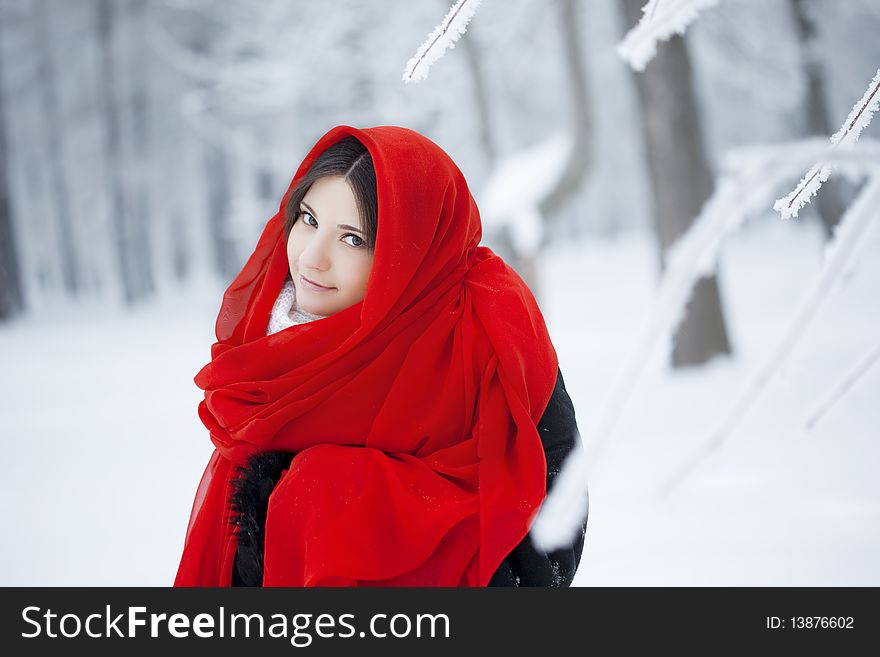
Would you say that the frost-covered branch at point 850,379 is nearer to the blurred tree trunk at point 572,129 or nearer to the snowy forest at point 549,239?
the snowy forest at point 549,239

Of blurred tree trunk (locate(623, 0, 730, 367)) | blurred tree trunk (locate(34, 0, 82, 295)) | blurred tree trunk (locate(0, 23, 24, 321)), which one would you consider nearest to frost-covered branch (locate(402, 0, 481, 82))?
blurred tree trunk (locate(623, 0, 730, 367))

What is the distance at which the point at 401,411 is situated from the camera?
129 cm

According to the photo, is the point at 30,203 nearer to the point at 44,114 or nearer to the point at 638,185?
the point at 44,114

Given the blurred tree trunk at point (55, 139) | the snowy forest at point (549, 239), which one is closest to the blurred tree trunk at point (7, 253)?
the snowy forest at point (549, 239)

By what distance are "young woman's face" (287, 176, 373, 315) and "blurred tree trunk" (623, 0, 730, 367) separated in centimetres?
422

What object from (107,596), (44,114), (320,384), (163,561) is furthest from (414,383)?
(44,114)

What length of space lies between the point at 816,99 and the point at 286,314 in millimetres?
8368

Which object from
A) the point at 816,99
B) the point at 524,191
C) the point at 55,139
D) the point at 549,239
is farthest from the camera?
the point at 55,139

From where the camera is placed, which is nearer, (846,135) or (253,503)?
(846,135)

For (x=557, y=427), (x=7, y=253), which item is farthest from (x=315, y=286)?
(x=7, y=253)

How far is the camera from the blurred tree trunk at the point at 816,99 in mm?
7894

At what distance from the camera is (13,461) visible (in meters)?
4.60

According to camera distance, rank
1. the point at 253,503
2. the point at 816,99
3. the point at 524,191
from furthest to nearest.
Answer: the point at 816,99, the point at 524,191, the point at 253,503

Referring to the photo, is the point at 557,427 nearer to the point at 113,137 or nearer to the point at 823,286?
the point at 823,286
